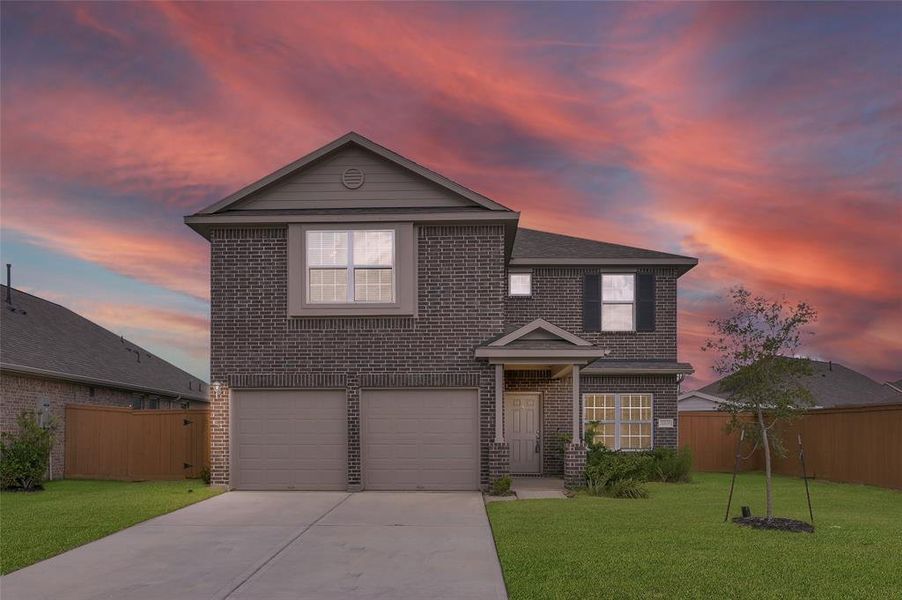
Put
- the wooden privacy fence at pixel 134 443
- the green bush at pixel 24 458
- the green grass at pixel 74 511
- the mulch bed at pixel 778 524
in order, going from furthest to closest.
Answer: the wooden privacy fence at pixel 134 443 < the green bush at pixel 24 458 < the mulch bed at pixel 778 524 < the green grass at pixel 74 511

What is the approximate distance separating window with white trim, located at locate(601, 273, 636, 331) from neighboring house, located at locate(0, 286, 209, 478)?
1516 cm

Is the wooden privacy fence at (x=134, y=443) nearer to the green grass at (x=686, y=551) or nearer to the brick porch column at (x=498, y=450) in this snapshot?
the brick porch column at (x=498, y=450)

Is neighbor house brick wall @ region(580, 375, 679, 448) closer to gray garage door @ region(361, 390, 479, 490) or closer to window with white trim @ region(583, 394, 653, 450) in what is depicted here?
window with white trim @ region(583, 394, 653, 450)

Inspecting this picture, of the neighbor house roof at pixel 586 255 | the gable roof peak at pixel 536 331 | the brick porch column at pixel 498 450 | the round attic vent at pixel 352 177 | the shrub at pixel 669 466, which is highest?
the round attic vent at pixel 352 177

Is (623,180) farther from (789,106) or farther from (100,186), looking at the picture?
(100,186)

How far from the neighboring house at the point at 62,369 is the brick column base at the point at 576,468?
44.0 ft

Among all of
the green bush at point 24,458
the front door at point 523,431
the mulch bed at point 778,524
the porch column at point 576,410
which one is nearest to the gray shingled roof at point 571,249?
the front door at point 523,431

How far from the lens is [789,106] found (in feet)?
57.5

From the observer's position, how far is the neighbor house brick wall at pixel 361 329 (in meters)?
17.1

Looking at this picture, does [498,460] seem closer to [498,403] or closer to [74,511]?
[498,403]

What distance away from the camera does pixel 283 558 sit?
32.1 feet

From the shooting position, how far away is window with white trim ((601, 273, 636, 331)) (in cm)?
2206

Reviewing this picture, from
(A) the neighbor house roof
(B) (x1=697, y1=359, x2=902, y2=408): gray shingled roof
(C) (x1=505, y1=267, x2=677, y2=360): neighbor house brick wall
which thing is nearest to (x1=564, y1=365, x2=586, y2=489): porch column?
(C) (x1=505, y1=267, x2=677, y2=360): neighbor house brick wall

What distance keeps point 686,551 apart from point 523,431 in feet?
36.1
